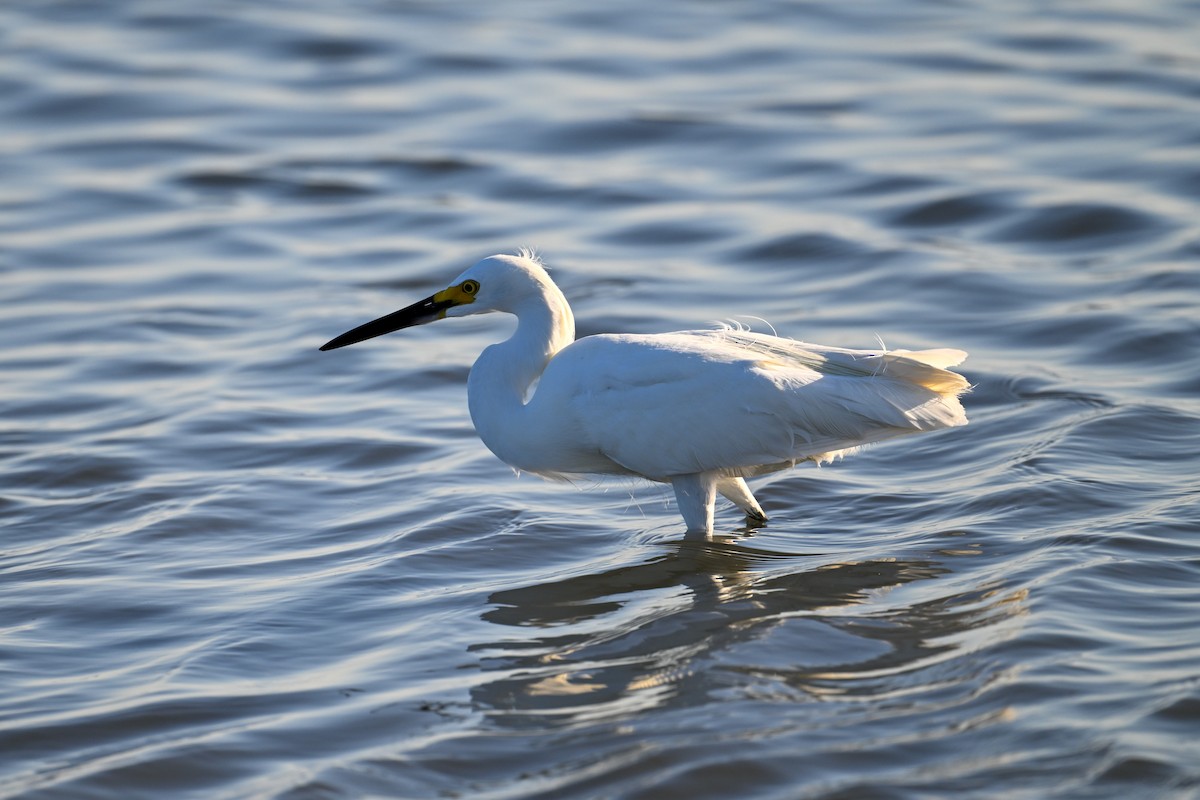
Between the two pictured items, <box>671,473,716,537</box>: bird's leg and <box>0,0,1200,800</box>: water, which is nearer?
<box>0,0,1200,800</box>: water

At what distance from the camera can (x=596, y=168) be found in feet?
46.6

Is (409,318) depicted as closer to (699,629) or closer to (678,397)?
(678,397)

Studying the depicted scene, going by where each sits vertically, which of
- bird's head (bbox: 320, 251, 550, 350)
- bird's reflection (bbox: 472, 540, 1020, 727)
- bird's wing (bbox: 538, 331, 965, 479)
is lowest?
bird's reflection (bbox: 472, 540, 1020, 727)

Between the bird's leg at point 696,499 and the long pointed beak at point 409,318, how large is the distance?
1.40 m

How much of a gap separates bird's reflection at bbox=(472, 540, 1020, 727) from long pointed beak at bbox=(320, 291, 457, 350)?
1461 mm

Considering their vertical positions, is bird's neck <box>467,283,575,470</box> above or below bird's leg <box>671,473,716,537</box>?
above

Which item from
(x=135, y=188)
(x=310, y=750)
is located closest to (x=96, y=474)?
(x=310, y=750)

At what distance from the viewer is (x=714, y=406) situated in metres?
6.69

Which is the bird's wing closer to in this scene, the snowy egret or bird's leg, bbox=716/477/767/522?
the snowy egret

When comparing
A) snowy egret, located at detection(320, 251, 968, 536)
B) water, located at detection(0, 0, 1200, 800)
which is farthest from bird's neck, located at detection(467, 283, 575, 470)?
water, located at detection(0, 0, 1200, 800)

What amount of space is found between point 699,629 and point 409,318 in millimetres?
2302

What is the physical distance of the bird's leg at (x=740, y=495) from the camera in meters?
7.13

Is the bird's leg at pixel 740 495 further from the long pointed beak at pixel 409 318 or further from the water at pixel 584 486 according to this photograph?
the long pointed beak at pixel 409 318

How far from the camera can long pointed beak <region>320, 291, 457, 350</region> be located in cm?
711
